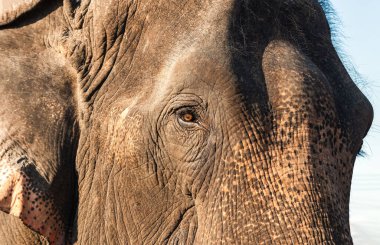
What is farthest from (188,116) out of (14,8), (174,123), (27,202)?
(14,8)

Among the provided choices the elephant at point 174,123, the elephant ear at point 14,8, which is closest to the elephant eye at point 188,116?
the elephant at point 174,123

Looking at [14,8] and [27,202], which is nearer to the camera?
[27,202]

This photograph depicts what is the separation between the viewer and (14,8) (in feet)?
13.0

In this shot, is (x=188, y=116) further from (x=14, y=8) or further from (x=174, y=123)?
(x=14, y=8)

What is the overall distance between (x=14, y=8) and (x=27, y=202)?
0.75 meters

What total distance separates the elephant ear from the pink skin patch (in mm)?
576

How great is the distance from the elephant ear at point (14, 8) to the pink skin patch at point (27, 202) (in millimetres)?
576

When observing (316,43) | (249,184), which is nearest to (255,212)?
(249,184)

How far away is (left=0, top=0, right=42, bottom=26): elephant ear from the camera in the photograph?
3.96m

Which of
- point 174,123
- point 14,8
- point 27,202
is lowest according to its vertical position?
point 27,202

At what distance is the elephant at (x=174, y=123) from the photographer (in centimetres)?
345

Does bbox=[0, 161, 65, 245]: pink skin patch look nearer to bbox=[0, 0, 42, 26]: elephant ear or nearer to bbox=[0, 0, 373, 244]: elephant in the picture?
bbox=[0, 0, 373, 244]: elephant

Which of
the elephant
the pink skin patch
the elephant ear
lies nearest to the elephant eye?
the elephant

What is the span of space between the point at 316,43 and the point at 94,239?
1.09m
